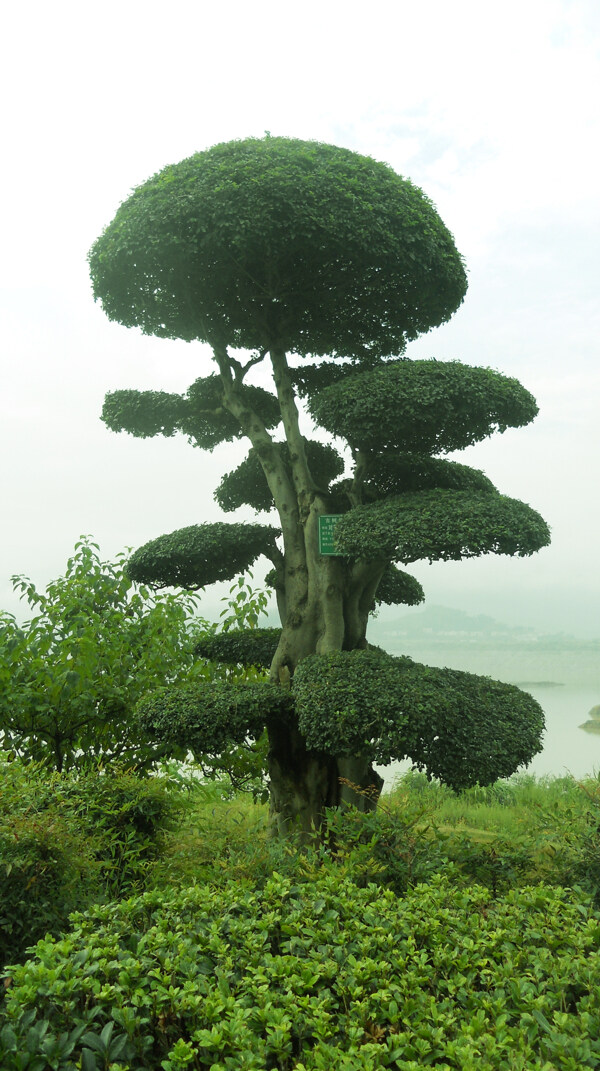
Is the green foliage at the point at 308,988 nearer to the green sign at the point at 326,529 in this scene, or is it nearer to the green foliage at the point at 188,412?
the green sign at the point at 326,529

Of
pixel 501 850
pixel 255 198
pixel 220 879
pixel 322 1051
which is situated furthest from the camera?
pixel 255 198

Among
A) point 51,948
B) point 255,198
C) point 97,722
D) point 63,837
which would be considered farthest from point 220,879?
point 255,198

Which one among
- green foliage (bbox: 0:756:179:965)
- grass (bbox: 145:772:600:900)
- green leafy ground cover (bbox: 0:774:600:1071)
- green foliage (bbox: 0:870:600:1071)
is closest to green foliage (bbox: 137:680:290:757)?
green foliage (bbox: 0:756:179:965)

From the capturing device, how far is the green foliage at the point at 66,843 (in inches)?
166

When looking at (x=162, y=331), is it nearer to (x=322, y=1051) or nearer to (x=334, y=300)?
(x=334, y=300)

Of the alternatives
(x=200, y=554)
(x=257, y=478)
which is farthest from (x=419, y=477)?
(x=200, y=554)

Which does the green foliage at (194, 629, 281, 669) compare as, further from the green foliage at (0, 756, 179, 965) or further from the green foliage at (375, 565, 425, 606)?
the green foliage at (0, 756, 179, 965)

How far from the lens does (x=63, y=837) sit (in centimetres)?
450

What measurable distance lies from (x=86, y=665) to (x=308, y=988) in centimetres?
578

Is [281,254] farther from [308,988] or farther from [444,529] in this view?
[308,988]

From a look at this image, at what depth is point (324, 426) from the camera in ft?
24.3

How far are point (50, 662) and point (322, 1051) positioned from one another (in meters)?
6.75

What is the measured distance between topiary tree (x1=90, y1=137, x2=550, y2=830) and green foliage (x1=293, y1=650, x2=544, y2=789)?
0.02 metres

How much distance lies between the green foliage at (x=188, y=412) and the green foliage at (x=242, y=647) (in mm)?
2485
